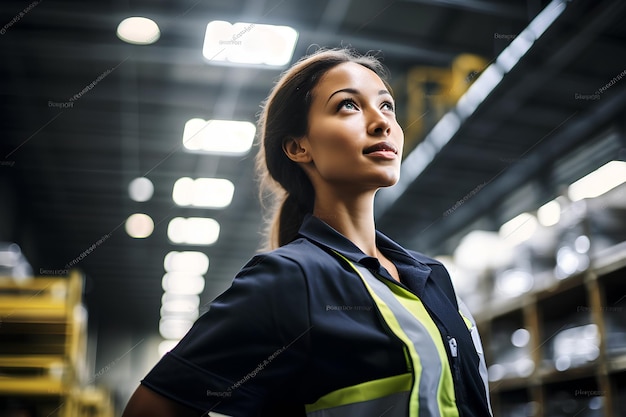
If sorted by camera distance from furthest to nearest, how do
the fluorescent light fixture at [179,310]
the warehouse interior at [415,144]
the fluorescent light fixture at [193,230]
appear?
1. the fluorescent light fixture at [179,310]
2. the fluorescent light fixture at [193,230]
3. the warehouse interior at [415,144]

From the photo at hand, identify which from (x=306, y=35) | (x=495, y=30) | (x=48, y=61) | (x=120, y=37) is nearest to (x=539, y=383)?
(x=495, y=30)

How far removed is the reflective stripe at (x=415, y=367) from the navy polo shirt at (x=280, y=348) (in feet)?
0.05

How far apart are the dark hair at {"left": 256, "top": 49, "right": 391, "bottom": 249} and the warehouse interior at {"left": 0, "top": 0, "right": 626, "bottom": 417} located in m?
1.67

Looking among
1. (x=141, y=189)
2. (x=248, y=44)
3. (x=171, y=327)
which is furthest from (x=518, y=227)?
(x=171, y=327)

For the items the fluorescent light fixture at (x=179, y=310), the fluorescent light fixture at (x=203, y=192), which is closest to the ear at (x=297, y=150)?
the fluorescent light fixture at (x=203, y=192)

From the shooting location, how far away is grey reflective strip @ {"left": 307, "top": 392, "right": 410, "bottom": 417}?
2.58 ft

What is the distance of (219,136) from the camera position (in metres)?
6.32

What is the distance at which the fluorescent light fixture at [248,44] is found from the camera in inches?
182

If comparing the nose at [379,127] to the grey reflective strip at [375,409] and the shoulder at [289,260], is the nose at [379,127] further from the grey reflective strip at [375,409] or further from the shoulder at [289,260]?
the grey reflective strip at [375,409]

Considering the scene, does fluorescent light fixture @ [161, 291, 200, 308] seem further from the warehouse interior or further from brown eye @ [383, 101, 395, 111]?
brown eye @ [383, 101, 395, 111]

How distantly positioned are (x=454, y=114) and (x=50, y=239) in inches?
257


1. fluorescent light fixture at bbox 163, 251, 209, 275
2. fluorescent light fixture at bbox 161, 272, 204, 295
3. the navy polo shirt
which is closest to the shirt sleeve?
the navy polo shirt

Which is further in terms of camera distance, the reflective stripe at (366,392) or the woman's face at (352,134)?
the woman's face at (352,134)

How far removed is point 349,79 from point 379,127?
0.11 metres
